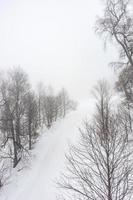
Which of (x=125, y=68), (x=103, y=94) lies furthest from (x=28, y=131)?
(x=125, y=68)

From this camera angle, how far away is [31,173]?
51.7ft

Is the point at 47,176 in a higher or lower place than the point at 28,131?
lower

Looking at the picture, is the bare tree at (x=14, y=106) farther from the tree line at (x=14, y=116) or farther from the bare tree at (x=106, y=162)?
the bare tree at (x=106, y=162)

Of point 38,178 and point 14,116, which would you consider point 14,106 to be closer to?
point 14,116

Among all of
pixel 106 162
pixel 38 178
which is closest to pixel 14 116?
pixel 38 178

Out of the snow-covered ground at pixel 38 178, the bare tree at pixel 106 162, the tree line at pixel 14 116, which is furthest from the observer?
the tree line at pixel 14 116

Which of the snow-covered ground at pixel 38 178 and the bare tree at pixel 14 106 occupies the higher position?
the bare tree at pixel 14 106

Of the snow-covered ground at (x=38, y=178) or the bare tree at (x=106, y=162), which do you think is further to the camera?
Result: the snow-covered ground at (x=38, y=178)

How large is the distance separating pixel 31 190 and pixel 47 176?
1913 millimetres

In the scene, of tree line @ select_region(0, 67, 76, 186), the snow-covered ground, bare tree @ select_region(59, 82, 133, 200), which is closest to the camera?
bare tree @ select_region(59, 82, 133, 200)

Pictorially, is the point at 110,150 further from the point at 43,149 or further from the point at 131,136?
the point at 43,149

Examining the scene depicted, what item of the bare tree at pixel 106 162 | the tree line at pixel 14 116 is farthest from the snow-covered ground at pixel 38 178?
the bare tree at pixel 106 162

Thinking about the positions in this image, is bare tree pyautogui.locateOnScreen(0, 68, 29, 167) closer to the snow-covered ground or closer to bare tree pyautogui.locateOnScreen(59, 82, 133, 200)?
the snow-covered ground

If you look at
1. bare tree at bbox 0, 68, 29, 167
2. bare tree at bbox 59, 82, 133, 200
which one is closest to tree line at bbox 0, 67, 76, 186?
bare tree at bbox 0, 68, 29, 167
